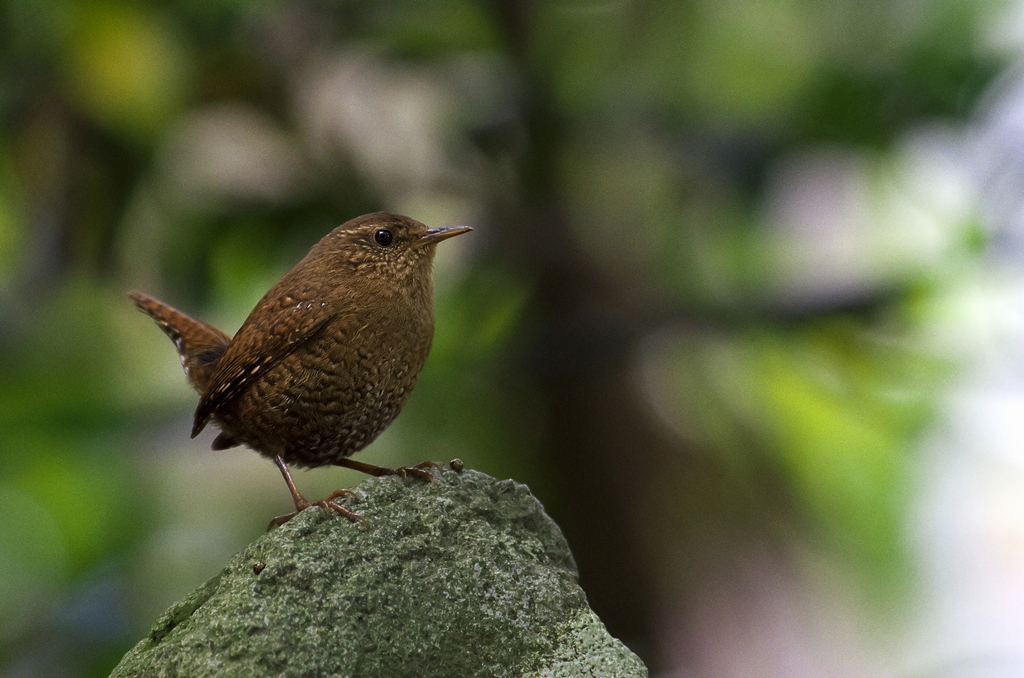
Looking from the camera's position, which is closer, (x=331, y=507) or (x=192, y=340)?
(x=331, y=507)

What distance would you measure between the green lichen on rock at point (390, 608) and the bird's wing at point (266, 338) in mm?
411

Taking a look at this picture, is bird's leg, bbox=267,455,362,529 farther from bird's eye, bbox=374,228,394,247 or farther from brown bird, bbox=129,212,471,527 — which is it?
bird's eye, bbox=374,228,394,247

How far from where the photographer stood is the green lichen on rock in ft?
6.24

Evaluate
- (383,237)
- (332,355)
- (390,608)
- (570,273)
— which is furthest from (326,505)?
(570,273)

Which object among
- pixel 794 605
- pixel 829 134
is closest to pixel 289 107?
pixel 829 134

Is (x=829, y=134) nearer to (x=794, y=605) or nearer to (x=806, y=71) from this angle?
(x=806, y=71)

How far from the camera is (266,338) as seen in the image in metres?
2.37

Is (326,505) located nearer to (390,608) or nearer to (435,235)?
(390,608)

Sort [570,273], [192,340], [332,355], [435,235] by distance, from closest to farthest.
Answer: [332,355] → [435,235] → [192,340] → [570,273]

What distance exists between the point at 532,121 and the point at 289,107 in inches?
43.4

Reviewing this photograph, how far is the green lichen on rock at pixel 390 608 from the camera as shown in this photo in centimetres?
190

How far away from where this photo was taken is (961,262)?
4.77 metres

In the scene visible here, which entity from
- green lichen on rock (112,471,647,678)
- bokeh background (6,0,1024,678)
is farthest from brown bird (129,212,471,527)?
bokeh background (6,0,1024,678)

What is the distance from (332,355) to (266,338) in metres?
0.16
